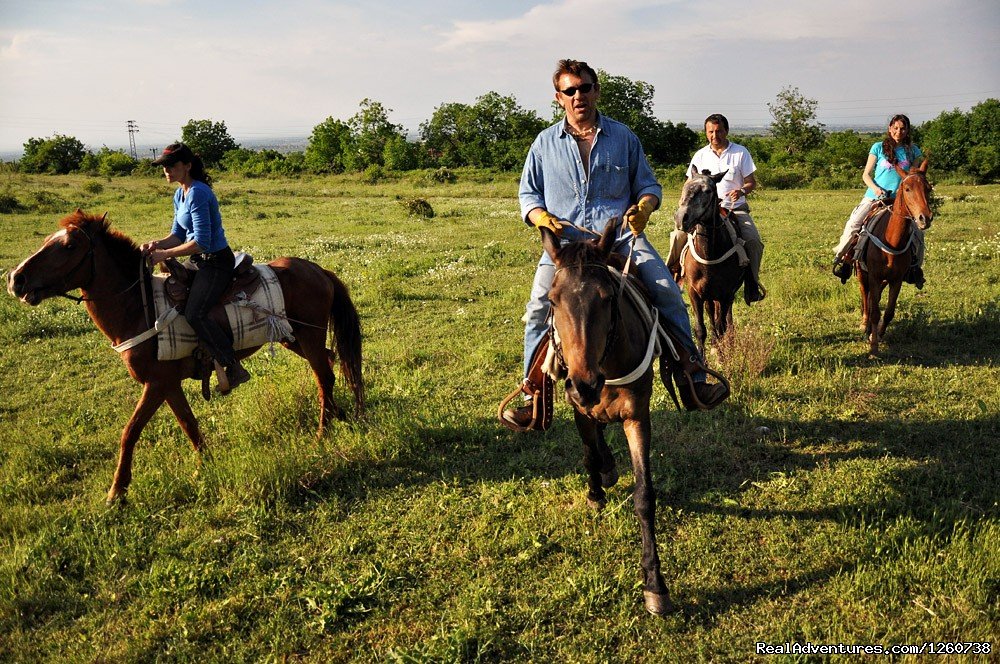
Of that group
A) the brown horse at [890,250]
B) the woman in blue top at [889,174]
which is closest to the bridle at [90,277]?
the brown horse at [890,250]

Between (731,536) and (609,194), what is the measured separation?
2760 mm

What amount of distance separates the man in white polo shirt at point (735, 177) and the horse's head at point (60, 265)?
23.0 ft

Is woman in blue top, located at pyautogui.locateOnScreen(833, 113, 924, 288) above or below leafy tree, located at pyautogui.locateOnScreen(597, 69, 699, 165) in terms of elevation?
below

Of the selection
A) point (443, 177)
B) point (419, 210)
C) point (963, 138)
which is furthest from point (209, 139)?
point (963, 138)

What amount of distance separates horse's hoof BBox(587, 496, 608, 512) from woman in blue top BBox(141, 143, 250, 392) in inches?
138

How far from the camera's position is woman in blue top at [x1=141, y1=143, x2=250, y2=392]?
18.9ft

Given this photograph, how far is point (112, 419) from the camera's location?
7500mm

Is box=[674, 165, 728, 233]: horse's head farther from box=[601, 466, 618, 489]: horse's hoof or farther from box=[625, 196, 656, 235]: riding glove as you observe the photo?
box=[601, 466, 618, 489]: horse's hoof

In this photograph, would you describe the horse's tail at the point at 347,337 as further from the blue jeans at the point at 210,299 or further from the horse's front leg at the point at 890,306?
the horse's front leg at the point at 890,306

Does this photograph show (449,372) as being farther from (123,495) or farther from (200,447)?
(123,495)

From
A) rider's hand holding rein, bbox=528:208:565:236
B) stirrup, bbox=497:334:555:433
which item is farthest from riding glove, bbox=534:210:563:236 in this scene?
stirrup, bbox=497:334:555:433

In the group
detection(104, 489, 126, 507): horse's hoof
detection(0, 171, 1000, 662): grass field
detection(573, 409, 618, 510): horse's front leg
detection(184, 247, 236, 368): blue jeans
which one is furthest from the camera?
detection(184, 247, 236, 368): blue jeans

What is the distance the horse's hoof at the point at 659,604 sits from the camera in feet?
12.9

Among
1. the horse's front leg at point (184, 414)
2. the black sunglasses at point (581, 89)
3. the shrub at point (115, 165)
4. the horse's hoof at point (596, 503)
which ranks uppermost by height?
the shrub at point (115, 165)
